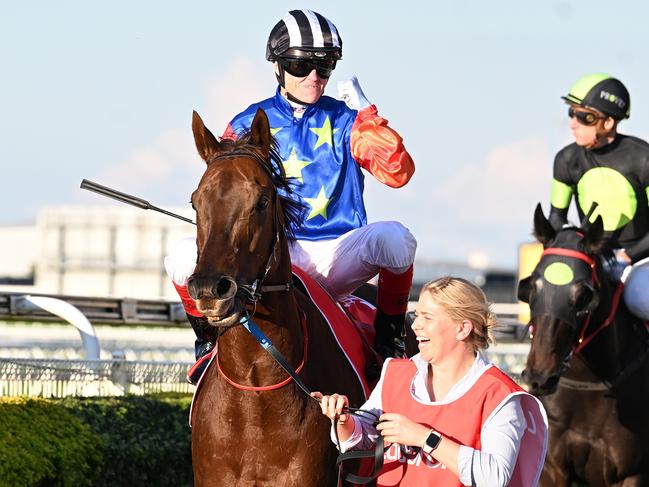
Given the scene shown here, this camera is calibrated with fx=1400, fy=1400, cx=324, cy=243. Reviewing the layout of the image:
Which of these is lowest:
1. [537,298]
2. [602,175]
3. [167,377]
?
[167,377]

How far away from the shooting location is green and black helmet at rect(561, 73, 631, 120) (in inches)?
311

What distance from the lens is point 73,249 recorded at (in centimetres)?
4844

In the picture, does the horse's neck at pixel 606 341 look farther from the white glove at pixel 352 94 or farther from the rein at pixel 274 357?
the rein at pixel 274 357

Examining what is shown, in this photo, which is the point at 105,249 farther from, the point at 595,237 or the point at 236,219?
the point at 236,219

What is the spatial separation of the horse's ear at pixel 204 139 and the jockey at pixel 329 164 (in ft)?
2.10

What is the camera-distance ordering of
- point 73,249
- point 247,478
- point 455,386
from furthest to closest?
point 73,249
point 247,478
point 455,386

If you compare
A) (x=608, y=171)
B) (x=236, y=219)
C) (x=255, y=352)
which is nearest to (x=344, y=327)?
(x=255, y=352)

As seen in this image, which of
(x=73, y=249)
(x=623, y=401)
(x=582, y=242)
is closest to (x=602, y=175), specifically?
(x=582, y=242)

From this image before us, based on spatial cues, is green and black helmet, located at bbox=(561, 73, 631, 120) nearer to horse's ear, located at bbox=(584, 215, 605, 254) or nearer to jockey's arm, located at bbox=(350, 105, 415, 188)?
horse's ear, located at bbox=(584, 215, 605, 254)

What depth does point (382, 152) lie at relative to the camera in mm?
5570

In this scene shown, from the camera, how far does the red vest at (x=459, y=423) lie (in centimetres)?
394

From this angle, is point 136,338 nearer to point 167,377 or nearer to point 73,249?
point 167,377

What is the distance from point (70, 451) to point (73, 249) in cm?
4208

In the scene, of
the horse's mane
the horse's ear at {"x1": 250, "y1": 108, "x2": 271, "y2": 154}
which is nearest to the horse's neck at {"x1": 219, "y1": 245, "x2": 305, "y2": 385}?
the horse's mane
